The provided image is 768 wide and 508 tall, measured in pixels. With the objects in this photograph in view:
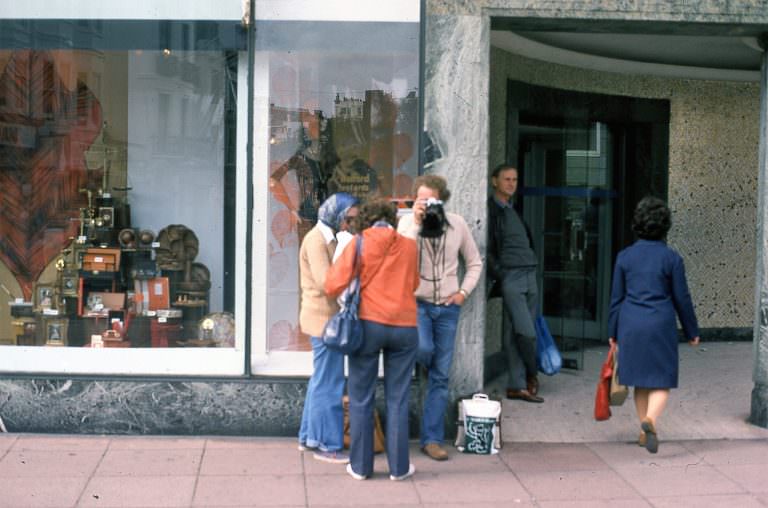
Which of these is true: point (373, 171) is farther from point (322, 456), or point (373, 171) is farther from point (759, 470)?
point (759, 470)

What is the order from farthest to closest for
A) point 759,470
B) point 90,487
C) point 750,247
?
1. point 750,247
2. point 759,470
3. point 90,487

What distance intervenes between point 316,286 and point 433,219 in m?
0.86

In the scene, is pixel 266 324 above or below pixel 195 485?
above

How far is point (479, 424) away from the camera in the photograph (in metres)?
7.11

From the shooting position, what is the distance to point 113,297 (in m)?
7.96

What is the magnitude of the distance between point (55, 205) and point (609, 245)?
6.20m

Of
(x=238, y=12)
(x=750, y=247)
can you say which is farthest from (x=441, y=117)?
(x=750, y=247)

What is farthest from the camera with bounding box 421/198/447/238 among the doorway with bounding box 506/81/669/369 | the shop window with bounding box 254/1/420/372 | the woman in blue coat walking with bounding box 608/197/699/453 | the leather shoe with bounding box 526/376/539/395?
the doorway with bounding box 506/81/669/369

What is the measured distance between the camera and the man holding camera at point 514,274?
8.53m

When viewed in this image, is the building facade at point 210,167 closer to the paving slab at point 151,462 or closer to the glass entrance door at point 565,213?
the paving slab at point 151,462

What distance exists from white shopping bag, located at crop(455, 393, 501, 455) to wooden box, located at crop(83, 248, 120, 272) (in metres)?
2.83

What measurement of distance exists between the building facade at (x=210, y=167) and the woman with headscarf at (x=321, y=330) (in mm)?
578

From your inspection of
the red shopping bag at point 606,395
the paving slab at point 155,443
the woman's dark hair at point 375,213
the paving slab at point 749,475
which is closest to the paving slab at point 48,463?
the paving slab at point 155,443

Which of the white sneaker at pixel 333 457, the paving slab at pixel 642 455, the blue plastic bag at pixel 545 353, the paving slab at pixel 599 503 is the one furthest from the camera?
the blue plastic bag at pixel 545 353
